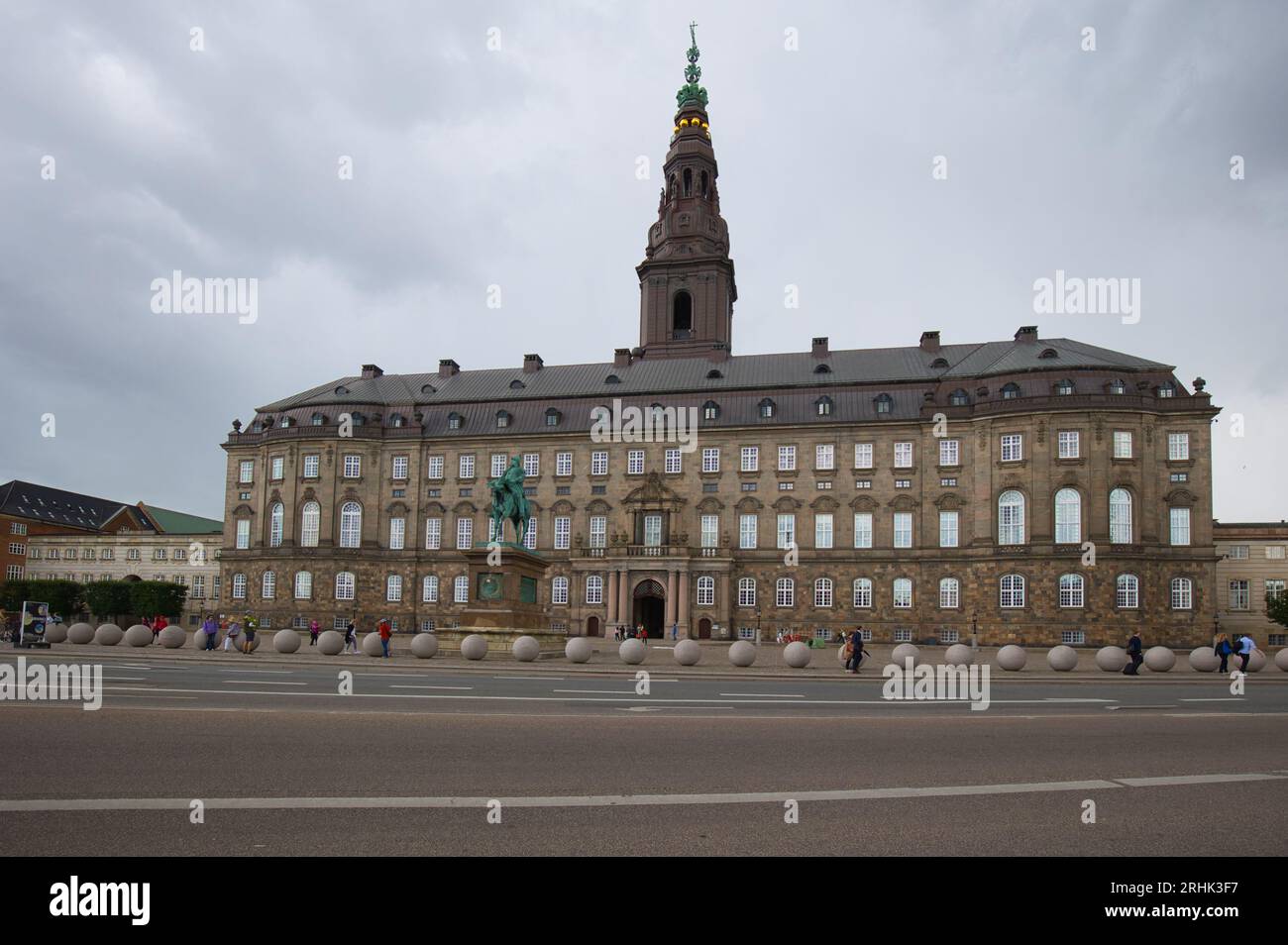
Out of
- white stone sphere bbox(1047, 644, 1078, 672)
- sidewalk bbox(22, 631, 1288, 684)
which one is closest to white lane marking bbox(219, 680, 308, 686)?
sidewalk bbox(22, 631, 1288, 684)

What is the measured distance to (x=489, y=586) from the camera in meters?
38.6

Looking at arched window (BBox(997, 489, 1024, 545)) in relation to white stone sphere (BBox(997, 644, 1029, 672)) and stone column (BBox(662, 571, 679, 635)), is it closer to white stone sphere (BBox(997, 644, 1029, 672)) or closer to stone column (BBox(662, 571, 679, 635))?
stone column (BBox(662, 571, 679, 635))

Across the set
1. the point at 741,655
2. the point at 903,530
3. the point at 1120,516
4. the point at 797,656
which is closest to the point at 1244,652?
the point at 797,656

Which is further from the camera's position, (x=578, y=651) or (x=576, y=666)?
(x=578, y=651)

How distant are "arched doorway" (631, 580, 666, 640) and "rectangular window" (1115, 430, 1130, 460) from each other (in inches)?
1232

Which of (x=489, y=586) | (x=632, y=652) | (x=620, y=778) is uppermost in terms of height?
(x=489, y=586)

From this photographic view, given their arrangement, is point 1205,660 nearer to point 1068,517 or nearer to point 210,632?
point 1068,517

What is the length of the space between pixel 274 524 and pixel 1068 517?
5922cm

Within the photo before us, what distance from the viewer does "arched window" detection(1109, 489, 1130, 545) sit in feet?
207

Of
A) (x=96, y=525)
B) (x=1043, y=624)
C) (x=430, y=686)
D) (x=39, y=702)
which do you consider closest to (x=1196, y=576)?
(x=1043, y=624)

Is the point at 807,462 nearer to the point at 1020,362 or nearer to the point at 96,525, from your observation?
the point at 1020,362

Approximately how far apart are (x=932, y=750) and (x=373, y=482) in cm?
7095

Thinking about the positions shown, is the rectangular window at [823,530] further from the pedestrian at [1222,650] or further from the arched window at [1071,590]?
the pedestrian at [1222,650]

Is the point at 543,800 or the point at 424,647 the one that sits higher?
the point at 543,800
